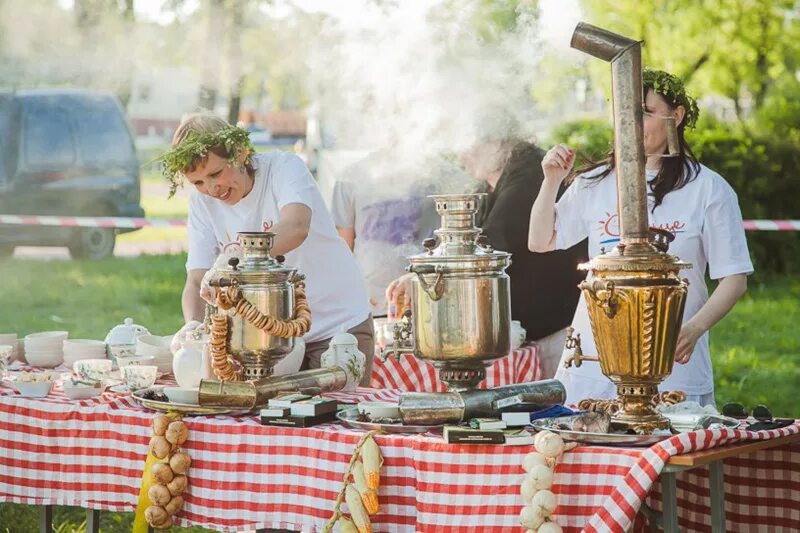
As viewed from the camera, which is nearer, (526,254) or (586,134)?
(526,254)

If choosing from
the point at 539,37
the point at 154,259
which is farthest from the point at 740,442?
the point at 154,259

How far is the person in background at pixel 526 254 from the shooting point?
16.7 ft

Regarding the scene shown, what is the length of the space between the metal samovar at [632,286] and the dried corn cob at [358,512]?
1.96ft

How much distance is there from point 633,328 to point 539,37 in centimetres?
455

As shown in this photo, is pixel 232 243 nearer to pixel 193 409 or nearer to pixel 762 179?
pixel 193 409

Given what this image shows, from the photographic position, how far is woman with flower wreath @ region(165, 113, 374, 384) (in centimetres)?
367

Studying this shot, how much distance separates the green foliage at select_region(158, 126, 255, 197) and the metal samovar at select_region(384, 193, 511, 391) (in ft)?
3.00

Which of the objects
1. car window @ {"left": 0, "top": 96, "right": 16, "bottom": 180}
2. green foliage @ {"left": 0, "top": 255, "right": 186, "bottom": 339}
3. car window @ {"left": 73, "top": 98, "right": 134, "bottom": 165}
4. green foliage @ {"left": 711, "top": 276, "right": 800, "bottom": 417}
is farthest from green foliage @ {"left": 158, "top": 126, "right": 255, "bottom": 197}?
car window @ {"left": 73, "top": 98, "right": 134, "bottom": 165}

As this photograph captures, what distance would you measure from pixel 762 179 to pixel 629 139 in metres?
9.32

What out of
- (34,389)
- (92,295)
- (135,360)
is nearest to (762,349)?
(92,295)

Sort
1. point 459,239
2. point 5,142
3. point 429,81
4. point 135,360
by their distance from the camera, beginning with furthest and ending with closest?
point 5,142
point 429,81
point 135,360
point 459,239

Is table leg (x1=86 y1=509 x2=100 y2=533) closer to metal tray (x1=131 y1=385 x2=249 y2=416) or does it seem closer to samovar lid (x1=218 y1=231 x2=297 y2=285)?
metal tray (x1=131 y1=385 x2=249 y2=416)

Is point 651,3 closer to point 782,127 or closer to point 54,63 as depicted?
point 782,127

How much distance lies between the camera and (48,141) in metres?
13.1
